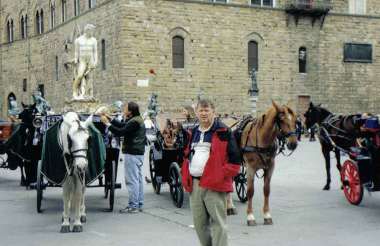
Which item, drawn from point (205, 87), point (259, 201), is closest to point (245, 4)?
point (205, 87)

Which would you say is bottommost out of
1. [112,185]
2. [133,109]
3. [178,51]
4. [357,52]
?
[112,185]

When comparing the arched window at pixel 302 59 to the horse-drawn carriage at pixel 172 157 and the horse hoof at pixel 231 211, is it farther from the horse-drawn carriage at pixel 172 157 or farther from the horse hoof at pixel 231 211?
the horse hoof at pixel 231 211

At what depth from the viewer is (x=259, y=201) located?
11312 mm

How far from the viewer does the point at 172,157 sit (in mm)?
11680

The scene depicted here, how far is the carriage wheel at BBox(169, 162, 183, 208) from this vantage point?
1046 cm

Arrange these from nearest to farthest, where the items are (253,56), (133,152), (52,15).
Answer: (133,152)
(253,56)
(52,15)

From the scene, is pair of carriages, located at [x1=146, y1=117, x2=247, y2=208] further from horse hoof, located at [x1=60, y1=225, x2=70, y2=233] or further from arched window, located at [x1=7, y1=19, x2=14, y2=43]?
arched window, located at [x1=7, y1=19, x2=14, y2=43]

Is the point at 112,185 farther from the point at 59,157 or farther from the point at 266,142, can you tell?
the point at 266,142

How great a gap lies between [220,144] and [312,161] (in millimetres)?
13748

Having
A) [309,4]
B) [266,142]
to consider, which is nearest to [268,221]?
[266,142]

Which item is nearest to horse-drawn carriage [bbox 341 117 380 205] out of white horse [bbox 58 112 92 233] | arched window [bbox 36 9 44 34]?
white horse [bbox 58 112 92 233]

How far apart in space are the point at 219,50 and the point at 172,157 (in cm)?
2089

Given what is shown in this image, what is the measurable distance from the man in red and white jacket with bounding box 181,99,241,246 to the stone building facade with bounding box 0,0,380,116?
23.4 metres

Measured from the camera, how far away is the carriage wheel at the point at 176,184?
10.5m
